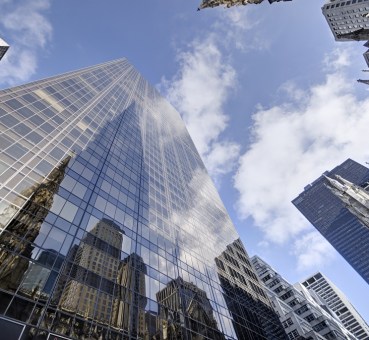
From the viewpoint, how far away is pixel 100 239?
24.2 meters

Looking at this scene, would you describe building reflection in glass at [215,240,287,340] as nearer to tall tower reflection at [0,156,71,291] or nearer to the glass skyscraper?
the glass skyscraper

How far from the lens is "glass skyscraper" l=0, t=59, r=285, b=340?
17.0 m

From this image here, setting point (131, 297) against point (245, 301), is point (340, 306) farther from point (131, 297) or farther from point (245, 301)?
point (131, 297)

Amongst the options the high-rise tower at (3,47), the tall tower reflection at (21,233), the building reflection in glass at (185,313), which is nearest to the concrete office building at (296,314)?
the building reflection in glass at (185,313)

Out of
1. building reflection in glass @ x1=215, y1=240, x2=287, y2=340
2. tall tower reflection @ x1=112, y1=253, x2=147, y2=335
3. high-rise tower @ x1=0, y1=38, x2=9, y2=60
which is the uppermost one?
high-rise tower @ x1=0, y1=38, x2=9, y2=60

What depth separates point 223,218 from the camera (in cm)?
5947

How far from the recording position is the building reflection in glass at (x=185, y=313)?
24.1 m

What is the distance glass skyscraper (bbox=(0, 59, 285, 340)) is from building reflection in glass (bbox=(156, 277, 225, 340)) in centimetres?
13

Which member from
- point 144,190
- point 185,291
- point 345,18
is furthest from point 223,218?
point 345,18

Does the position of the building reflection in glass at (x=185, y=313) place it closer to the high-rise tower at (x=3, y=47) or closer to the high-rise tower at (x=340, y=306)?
the high-rise tower at (x=3, y=47)

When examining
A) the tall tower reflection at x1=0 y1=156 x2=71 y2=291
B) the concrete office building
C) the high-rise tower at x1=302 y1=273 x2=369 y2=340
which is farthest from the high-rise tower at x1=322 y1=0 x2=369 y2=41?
the high-rise tower at x1=302 y1=273 x2=369 y2=340

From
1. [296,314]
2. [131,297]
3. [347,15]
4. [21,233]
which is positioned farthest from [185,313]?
[347,15]

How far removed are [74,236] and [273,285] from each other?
78521 mm

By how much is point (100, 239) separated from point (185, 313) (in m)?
10.9
